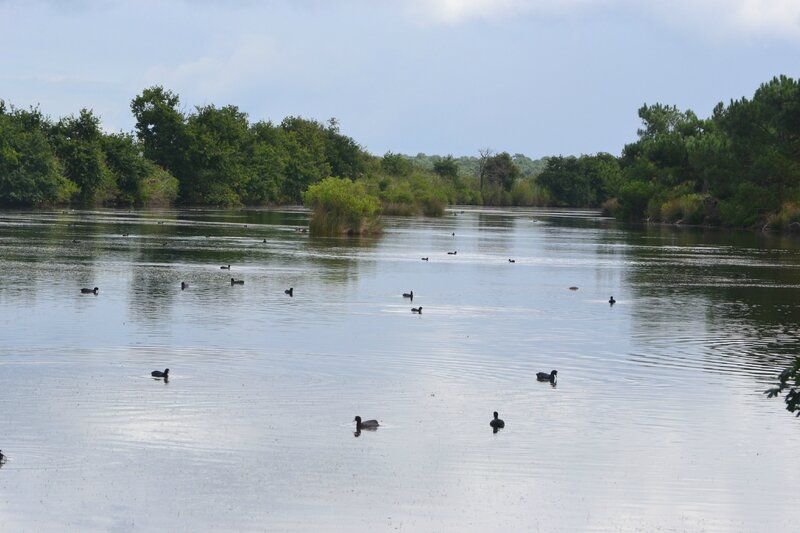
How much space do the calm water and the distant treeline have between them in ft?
161

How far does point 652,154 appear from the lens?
123 meters

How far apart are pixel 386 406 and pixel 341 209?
57.2 metres

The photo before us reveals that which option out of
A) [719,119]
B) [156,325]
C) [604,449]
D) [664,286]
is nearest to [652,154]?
[719,119]

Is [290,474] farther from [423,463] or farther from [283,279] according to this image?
[283,279]

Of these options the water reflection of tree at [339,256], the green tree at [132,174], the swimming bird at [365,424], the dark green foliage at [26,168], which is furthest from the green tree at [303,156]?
the swimming bird at [365,424]

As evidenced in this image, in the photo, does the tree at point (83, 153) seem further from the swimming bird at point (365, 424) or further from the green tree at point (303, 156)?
the swimming bird at point (365, 424)

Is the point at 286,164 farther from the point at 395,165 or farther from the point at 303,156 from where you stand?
the point at 395,165

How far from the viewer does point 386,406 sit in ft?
65.6

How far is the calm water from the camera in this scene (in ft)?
47.3

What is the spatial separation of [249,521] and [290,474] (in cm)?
197

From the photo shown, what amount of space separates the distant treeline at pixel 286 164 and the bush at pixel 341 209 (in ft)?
93.5

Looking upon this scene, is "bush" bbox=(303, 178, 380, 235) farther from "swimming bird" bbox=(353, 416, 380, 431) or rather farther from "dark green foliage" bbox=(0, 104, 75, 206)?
"swimming bird" bbox=(353, 416, 380, 431)

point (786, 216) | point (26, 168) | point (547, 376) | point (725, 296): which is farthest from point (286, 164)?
point (547, 376)

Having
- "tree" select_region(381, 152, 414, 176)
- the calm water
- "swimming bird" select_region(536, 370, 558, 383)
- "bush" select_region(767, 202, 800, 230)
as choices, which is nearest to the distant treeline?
"bush" select_region(767, 202, 800, 230)
